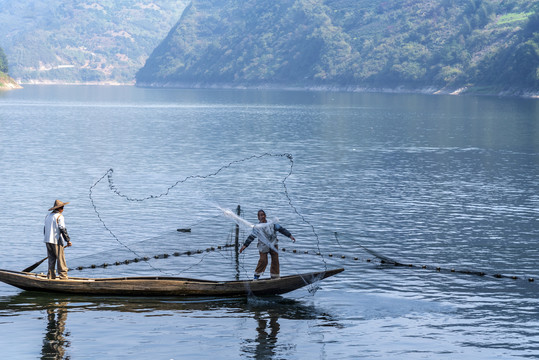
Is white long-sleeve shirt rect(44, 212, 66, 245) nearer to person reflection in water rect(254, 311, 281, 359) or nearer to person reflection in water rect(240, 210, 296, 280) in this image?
person reflection in water rect(240, 210, 296, 280)

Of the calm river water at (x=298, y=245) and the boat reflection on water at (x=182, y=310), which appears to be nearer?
the calm river water at (x=298, y=245)

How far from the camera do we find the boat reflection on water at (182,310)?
2469 cm

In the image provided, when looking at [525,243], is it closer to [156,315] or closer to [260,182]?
[156,315]

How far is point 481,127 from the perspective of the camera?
11962 cm

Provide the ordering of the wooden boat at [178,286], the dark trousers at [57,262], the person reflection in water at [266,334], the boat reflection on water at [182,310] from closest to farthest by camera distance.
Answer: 1. the person reflection in water at [266,334]
2. the boat reflection on water at [182,310]
3. the wooden boat at [178,286]
4. the dark trousers at [57,262]

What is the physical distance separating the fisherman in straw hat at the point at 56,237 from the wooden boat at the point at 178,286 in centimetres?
50

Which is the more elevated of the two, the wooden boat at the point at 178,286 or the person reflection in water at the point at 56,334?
the wooden boat at the point at 178,286

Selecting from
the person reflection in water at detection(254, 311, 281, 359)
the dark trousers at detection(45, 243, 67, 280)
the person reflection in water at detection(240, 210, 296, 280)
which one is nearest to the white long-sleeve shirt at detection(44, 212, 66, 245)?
the dark trousers at detection(45, 243, 67, 280)

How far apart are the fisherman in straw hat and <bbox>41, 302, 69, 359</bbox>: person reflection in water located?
4.72 ft

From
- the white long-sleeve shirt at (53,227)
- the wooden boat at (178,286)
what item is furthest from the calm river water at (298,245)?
the white long-sleeve shirt at (53,227)

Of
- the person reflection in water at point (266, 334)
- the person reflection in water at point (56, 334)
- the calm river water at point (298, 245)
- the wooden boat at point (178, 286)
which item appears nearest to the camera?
the person reflection in water at point (56, 334)

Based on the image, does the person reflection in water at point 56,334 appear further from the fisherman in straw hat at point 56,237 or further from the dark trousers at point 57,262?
the fisherman in straw hat at point 56,237

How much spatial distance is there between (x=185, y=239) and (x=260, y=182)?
2206cm

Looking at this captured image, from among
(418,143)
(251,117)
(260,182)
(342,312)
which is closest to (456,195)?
(260,182)
